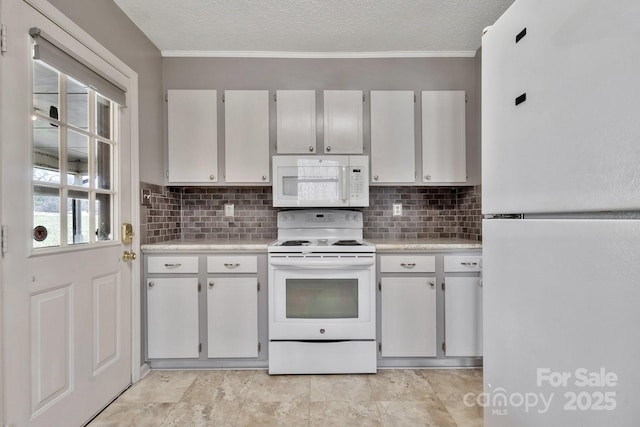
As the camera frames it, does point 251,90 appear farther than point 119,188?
Yes

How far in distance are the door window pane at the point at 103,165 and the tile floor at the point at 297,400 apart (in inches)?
51.3

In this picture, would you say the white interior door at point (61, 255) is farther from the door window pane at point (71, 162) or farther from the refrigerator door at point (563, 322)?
the refrigerator door at point (563, 322)

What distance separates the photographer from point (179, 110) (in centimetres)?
252

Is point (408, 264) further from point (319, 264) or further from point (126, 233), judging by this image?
point (126, 233)

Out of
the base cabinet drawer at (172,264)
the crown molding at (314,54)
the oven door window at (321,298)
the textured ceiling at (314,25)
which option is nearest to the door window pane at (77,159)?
the base cabinet drawer at (172,264)

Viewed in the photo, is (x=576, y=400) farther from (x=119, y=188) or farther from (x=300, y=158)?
(x=119, y=188)

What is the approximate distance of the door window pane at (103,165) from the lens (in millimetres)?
1809

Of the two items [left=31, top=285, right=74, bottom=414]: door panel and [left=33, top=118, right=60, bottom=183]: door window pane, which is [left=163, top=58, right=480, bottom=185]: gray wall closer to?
[left=33, top=118, right=60, bottom=183]: door window pane

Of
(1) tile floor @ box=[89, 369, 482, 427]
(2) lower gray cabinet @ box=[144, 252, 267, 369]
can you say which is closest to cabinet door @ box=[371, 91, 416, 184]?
(2) lower gray cabinet @ box=[144, 252, 267, 369]

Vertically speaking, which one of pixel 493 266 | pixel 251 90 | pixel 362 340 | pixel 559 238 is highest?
pixel 251 90

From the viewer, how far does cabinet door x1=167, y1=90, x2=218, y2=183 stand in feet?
8.27

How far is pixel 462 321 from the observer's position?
2.24 meters

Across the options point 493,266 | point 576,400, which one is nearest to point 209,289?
point 493,266

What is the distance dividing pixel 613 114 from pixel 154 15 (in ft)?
8.23
